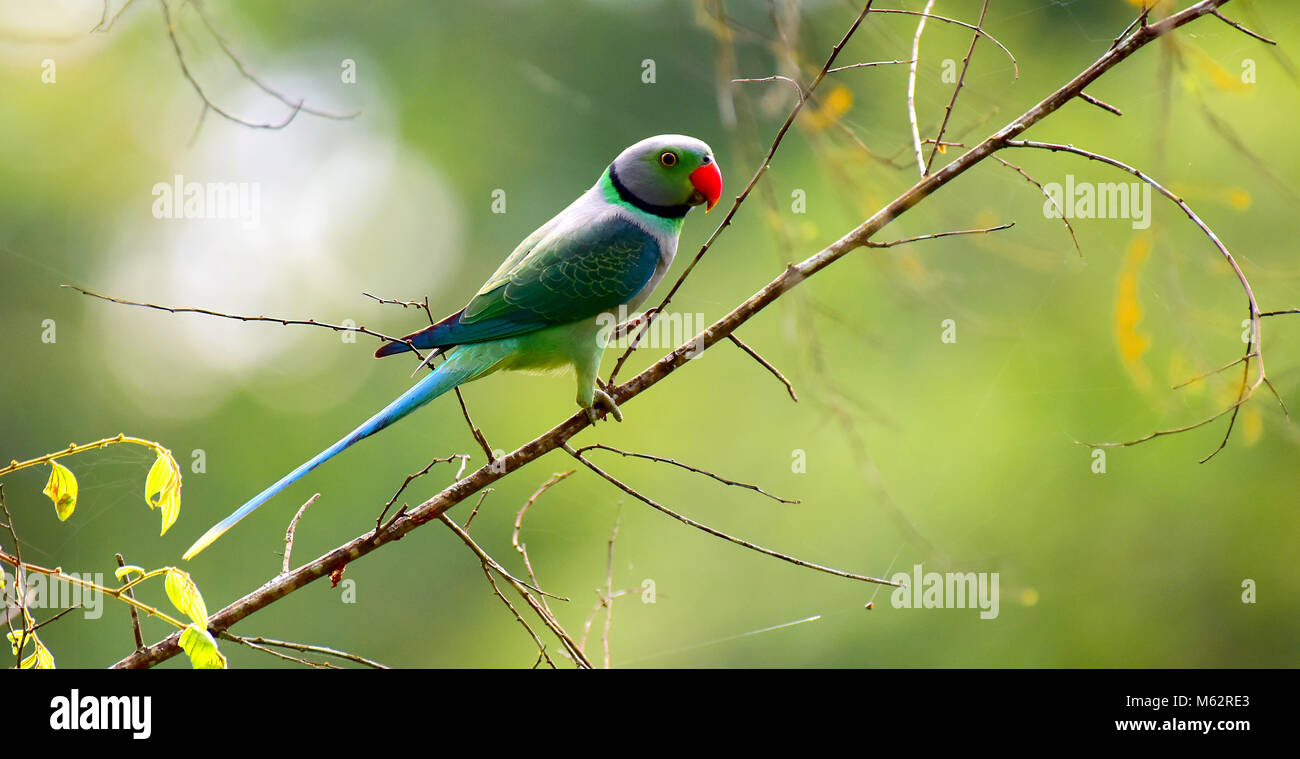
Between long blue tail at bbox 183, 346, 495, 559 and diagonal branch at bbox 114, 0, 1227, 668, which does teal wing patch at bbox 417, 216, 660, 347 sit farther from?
diagonal branch at bbox 114, 0, 1227, 668

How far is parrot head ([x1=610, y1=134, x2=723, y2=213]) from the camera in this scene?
11.4ft

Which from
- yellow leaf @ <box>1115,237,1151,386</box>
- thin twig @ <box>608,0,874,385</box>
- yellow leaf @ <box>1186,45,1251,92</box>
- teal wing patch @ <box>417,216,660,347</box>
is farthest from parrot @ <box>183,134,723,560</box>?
yellow leaf @ <box>1186,45,1251,92</box>

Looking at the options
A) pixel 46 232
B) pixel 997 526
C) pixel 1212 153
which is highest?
pixel 46 232

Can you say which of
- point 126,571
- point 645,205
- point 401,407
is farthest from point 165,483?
point 645,205

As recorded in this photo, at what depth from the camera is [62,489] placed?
1.86 m

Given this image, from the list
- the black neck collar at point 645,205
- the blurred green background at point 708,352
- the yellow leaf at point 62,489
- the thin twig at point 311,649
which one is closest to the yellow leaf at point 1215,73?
the blurred green background at point 708,352

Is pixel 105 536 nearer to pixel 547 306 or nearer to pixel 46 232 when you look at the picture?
pixel 46 232

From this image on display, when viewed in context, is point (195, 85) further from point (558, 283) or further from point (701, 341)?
point (701, 341)

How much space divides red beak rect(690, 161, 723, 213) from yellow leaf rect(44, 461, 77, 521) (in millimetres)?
2241

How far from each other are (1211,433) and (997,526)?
1.44 metres

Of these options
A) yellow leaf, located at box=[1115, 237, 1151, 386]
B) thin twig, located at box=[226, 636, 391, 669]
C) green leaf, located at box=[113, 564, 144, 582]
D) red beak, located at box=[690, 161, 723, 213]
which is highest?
red beak, located at box=[690, 161, 723, 213]
